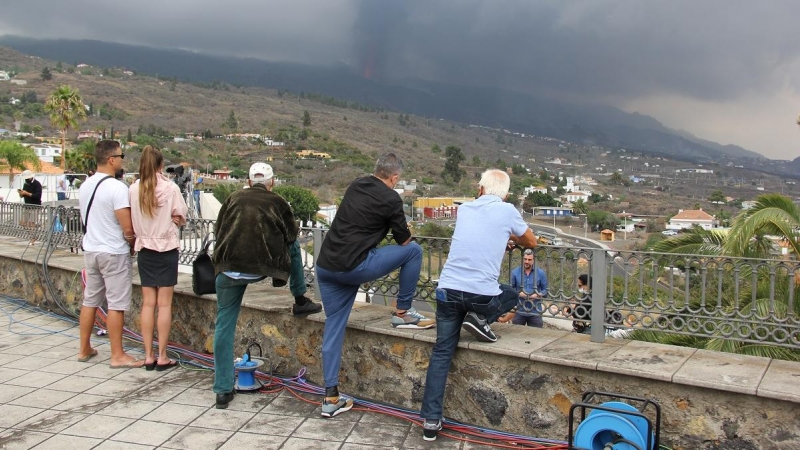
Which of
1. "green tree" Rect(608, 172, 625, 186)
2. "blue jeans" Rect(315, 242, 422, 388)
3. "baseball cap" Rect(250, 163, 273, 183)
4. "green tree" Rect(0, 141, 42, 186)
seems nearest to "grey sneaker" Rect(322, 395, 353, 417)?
"blue jeans" Rect(315, 242, 422, 388)

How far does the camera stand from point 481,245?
3904mm

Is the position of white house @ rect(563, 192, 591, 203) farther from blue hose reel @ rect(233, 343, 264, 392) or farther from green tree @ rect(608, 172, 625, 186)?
blue hose reel @ rect(233, 343, 264, 392)

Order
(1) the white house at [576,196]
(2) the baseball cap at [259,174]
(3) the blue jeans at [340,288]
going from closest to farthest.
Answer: (3) the blue jeans at [340,288] < (2) the baseball cap at [259,174] < (1) the white house at [576,196]

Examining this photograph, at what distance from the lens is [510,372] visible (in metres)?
4.05

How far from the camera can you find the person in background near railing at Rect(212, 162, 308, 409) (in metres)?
4.33

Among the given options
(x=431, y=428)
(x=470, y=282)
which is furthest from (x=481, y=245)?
(x=431, y=428)

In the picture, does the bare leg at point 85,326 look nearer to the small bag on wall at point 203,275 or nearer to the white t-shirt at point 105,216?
the white t-shirt at point 105,216

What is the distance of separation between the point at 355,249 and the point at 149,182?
1.98 metres

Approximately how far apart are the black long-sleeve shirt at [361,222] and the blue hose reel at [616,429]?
5.36 ft

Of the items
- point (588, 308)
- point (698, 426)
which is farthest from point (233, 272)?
point (698, 426)

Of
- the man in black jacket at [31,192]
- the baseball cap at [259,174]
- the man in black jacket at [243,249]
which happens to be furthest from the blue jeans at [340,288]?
the man in black jacket at [31,192]

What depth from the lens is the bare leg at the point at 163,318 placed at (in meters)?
5.16

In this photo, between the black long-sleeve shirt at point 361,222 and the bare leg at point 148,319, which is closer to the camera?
the black long-sleeve shirt at point 361,222

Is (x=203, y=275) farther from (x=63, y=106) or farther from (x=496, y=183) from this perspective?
(x=63, y=106)
